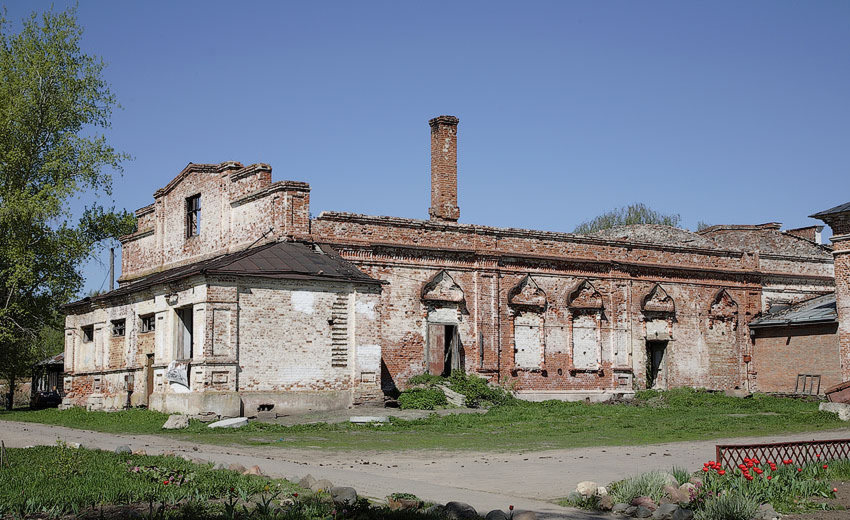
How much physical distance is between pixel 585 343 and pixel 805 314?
8077 mm

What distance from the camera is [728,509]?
9.58m

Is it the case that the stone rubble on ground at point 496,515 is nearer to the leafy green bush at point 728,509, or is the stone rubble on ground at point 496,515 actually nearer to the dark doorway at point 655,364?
the leafy green bush at point 728,509

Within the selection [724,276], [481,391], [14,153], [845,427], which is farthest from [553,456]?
[14,153]

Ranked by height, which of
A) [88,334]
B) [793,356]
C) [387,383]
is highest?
[88,334]

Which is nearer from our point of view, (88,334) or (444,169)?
(444,169)

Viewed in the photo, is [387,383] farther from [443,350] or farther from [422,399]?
[443,350]

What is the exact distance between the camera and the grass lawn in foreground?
1823cm

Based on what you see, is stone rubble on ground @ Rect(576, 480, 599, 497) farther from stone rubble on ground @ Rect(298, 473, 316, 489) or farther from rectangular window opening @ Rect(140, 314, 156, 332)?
rectangular window opening @ Rect(140, 314, 156, 332)

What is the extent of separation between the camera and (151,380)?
87.5 feet

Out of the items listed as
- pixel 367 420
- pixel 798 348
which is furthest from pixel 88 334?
pixel 798 348

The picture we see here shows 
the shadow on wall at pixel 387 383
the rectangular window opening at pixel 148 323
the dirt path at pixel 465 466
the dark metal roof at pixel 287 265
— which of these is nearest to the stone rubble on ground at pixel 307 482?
the dirt path at pixel 465 466

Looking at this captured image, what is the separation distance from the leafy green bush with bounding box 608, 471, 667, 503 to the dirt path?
60 cm

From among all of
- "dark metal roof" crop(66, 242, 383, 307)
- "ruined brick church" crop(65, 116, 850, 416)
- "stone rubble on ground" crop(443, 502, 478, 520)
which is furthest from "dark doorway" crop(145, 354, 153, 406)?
"stone rubble on ground" crop(443, 502, 478, 520)

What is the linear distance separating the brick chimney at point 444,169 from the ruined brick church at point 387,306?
0.17 feet
